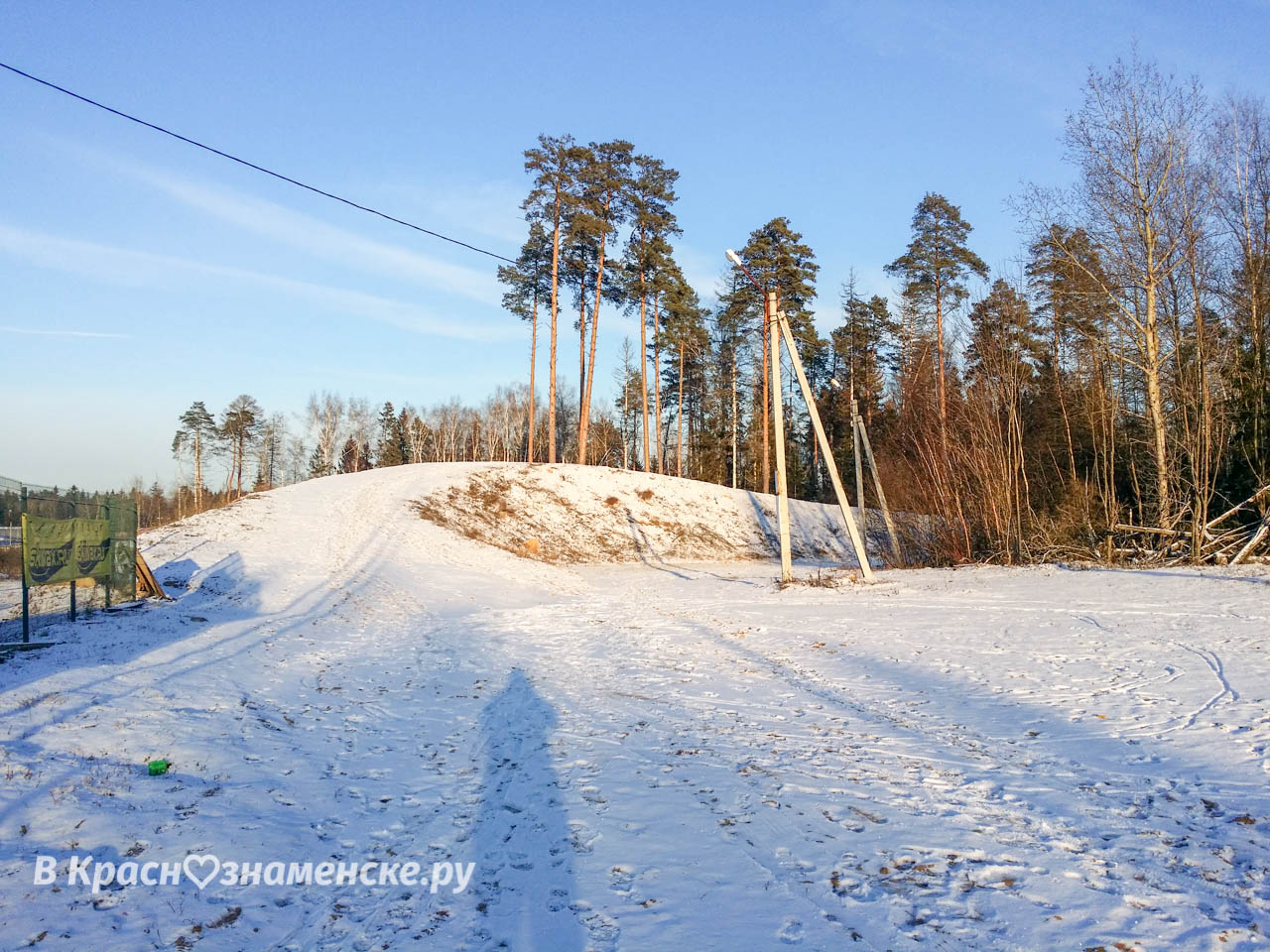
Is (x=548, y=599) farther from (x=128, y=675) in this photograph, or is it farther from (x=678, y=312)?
(x=678, y=312)

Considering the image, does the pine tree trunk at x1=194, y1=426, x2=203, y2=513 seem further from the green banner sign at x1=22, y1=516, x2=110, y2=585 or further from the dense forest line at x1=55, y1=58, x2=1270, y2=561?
the green banner sign at x1=22, y1=516, x2=110, y2=585

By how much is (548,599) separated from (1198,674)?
14832 mm

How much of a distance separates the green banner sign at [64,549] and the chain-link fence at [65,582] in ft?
0.39

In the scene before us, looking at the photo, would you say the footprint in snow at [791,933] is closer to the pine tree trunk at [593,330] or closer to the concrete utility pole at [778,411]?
the concrete utility pole at [778,411]

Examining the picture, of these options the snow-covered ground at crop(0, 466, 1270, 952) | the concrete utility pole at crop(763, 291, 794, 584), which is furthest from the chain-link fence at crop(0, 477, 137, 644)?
the concrete utility pole at crop(763, 291, 794, 584)

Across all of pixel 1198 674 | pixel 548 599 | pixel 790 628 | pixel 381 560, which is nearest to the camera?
pixel 1198 674

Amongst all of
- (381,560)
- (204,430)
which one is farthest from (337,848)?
(204,430)

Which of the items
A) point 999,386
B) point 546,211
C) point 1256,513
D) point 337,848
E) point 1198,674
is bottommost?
point 337,848

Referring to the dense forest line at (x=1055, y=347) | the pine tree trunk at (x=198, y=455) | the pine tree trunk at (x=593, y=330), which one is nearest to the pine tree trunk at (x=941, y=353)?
the dense forest line at (x=1055, y=347)

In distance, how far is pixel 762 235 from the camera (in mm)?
39938

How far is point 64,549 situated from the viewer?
11859 mm

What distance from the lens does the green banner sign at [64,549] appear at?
10.7 metres

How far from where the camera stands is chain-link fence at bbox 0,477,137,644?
1066 cm

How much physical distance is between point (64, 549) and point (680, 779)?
1117cm
